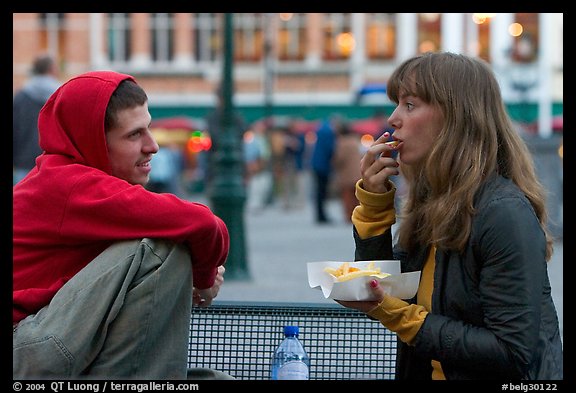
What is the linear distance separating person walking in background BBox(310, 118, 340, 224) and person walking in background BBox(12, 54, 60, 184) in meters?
10.2

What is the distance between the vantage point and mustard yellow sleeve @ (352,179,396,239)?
3482 mm

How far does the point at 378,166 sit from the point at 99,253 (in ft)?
2.92

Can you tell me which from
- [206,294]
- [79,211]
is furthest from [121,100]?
[206,294]

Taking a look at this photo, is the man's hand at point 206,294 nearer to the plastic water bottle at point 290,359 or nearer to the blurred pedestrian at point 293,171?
the plastic water bottle at point 290,359

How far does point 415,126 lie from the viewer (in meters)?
3.34

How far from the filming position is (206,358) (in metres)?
3.78

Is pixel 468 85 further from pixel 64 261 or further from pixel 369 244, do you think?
pixel 64 261

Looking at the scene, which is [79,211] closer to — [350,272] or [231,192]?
[350,272]

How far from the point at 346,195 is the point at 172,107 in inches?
→ 1046

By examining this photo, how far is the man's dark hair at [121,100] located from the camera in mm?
3285

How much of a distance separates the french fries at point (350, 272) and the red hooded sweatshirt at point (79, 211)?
1.09ft

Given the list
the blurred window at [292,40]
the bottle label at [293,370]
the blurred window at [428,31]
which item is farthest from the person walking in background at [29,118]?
the blurred window at [292,40]

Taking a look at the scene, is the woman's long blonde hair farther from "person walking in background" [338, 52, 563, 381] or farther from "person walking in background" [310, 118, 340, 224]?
"person walking in background" [310, 118, 340, 224]

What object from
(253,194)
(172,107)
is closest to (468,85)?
(253,194)
